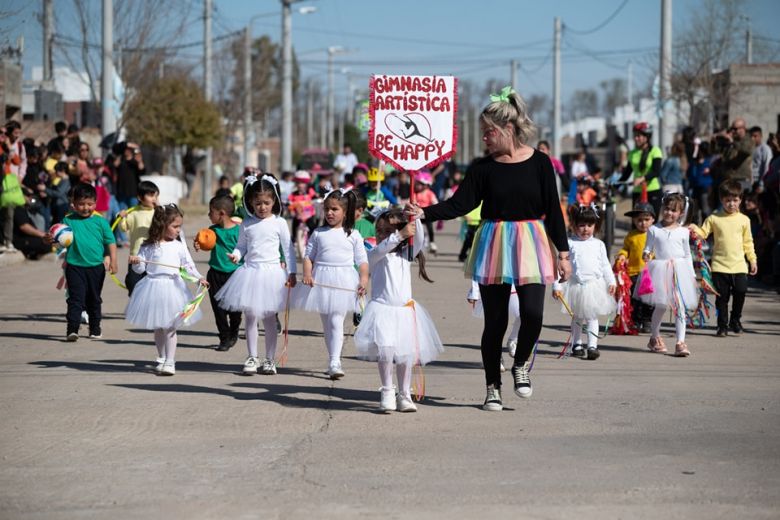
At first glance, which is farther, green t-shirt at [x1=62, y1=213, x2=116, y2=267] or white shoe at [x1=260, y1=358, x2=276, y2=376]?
green t-shirt at [x1=62, y1=213, x2=116, y2=267]

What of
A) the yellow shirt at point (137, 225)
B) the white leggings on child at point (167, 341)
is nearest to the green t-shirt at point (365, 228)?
the yellow shirt at point (137, 225)

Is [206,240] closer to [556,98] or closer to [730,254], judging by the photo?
[730,254]

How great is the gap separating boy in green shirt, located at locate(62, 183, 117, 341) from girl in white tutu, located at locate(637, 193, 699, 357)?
5120 mm

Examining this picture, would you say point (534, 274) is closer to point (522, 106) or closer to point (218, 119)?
point (522, 106)

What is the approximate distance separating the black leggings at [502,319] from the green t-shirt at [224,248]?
3.94 m

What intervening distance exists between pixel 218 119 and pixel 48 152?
24.2 m

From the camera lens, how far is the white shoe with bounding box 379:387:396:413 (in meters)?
8.53

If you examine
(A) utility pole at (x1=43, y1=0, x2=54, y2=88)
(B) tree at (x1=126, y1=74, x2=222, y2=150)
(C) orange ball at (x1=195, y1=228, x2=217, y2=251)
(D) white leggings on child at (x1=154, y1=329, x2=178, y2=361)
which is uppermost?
(A) utility pole at (x1=43, y1=0, x2=54, y2=88)

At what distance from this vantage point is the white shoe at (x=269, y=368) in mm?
10312

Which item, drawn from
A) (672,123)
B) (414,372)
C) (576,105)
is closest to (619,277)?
(414,372)

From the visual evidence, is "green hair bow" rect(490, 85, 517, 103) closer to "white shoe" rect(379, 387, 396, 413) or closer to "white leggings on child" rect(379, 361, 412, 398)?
"white leggings on child" rect(379, 361, 412, 398)

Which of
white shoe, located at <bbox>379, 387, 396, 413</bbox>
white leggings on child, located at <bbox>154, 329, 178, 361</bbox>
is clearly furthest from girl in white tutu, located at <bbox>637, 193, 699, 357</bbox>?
white leggings on child, located at <bbox>154, 329, 178, 361</bbox>

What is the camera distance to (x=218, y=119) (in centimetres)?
4706

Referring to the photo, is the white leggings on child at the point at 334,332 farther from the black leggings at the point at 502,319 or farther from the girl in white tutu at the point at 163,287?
the black leggings at the point at 502,319
